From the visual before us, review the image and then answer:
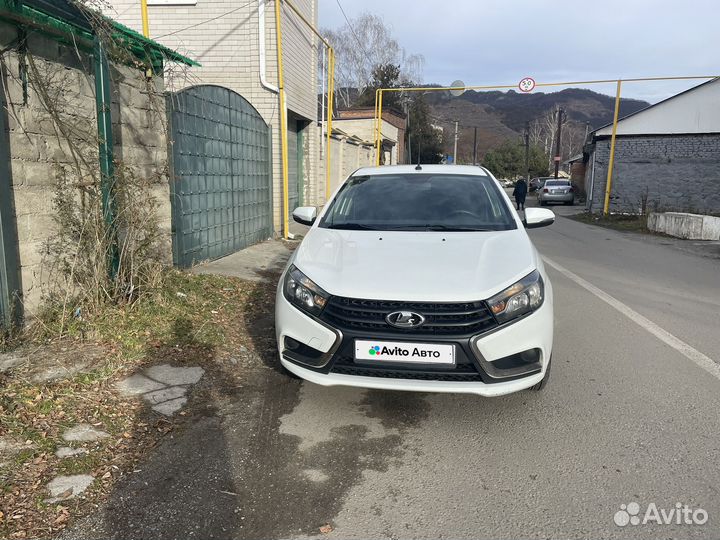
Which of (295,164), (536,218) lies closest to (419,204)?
(536,218)

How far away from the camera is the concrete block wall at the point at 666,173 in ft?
72.6

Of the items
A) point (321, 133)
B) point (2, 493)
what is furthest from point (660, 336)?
point (321, 133)

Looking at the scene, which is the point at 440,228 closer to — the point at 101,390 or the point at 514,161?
the point at 101,390

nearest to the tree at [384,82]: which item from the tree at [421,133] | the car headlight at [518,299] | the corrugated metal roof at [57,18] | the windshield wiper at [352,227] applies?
the tree at [421,133]

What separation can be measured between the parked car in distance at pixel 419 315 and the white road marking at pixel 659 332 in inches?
76.9

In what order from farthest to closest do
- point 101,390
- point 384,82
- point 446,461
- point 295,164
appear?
point 384,82, point 295,164, point 101,390, point 446,461

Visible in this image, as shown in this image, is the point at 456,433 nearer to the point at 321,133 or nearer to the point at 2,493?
the point at 2,493

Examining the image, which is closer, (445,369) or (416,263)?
(445,369)

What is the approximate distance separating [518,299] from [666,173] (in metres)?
23.0

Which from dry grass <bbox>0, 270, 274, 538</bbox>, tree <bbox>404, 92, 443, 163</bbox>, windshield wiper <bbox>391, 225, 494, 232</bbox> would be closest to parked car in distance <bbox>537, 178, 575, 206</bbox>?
tree <bbox>404, 92, 443, 163</bbox>

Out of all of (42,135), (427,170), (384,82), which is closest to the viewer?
(42,135)

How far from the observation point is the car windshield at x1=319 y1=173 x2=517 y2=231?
4449 mm

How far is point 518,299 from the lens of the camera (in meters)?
3.33

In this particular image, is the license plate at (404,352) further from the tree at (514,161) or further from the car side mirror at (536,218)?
the tree at (514,161)
